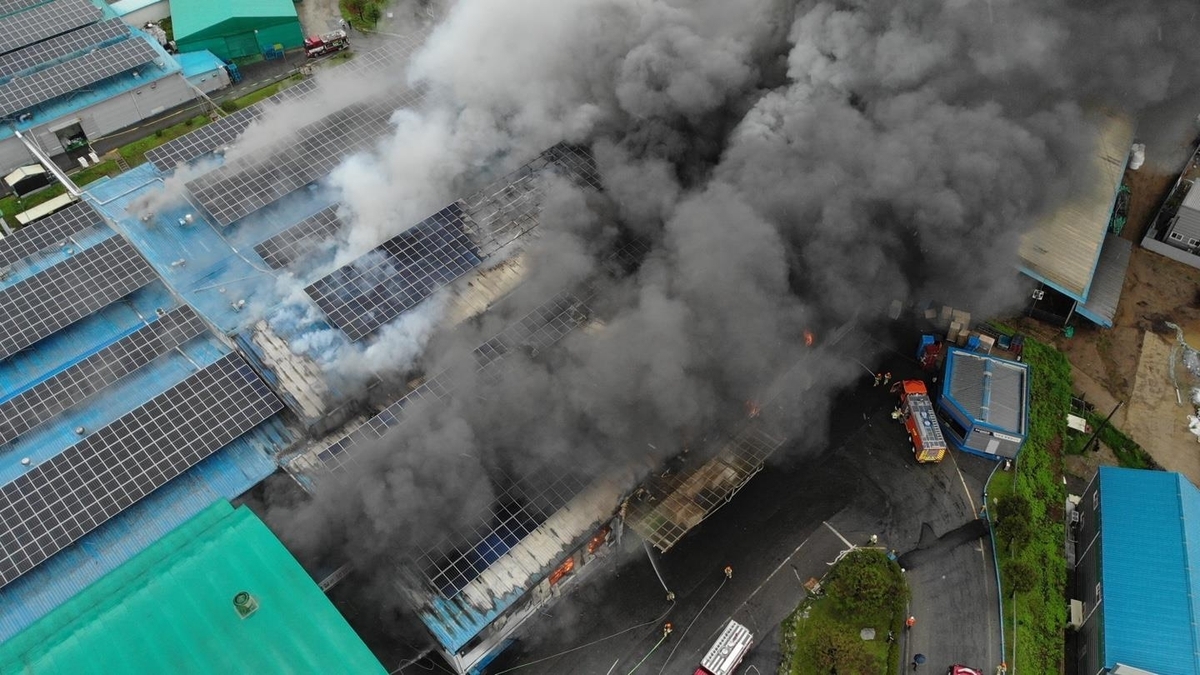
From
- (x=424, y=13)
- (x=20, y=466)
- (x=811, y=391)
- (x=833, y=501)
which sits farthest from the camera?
(x=424, y=13)

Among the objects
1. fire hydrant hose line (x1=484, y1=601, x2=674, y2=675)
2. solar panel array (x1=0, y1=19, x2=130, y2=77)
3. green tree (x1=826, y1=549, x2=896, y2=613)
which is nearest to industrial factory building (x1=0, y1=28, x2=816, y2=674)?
fire hydrant hose line (x1=484, y1=601, x2=674, y2=675)

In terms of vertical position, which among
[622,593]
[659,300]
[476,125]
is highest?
[476,125]

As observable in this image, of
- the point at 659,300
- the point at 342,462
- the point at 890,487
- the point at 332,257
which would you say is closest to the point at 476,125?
the point at 332,257

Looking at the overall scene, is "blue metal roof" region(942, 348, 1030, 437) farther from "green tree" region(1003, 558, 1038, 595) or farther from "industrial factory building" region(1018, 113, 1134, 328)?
"green tree" region(1003, 558, 1038, 595)

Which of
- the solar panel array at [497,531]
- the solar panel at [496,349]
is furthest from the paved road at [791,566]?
the solar panel at [496,349]

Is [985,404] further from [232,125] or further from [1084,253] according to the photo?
[232,125]

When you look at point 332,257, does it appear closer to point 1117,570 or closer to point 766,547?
point 766,547
